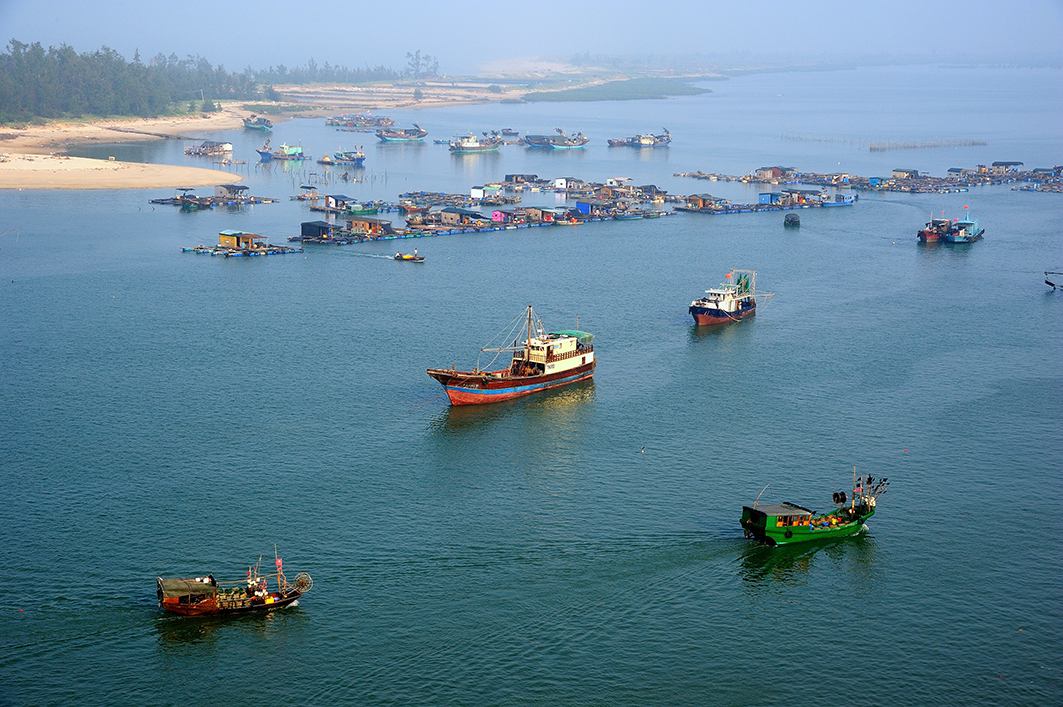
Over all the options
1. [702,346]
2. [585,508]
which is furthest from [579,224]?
[585,508]

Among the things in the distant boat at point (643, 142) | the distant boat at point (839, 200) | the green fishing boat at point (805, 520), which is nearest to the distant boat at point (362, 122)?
the distant boat at point (643, 142)

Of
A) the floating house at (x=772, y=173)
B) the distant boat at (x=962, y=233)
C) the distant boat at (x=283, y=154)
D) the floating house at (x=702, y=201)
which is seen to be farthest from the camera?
the distant boat at (x=283, y=154)

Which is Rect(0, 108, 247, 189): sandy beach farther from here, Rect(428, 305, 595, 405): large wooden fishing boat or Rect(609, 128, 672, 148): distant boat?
Rect(428, 305, 595, 405): large wooden fishing boat

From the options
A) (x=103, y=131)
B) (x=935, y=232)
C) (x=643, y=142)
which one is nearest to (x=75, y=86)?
(x=103, y=131)

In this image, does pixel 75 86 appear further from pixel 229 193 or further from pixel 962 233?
pixel 962 233

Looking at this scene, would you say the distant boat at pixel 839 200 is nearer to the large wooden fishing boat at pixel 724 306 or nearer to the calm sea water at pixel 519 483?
the calm sea water at pixel 519 483

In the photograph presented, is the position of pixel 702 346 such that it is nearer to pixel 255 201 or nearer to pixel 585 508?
pixel 585 508

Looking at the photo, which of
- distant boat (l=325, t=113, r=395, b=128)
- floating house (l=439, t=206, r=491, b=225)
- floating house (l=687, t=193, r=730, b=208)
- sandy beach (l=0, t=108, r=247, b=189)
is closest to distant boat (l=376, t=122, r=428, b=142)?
distant boat (l=325, t=113, r=395, b=128)
